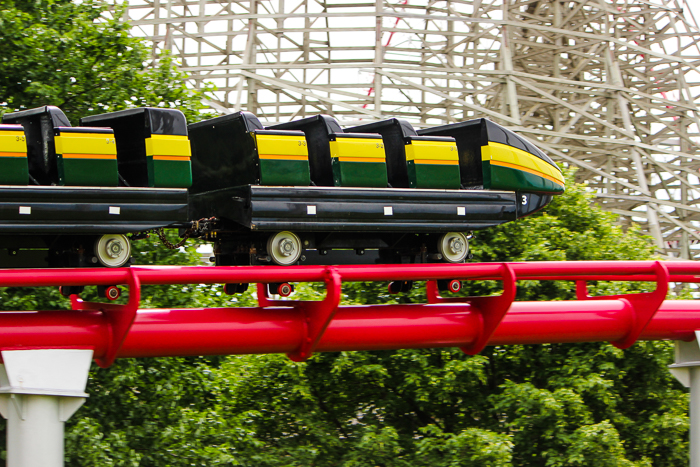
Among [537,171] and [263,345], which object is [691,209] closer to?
[537,171]

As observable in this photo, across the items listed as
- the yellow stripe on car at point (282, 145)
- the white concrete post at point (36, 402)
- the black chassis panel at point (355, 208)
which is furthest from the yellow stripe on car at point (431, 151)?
the white concrete post at point (36, 402)

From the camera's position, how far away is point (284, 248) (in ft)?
23.5

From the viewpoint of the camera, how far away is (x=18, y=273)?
215 inches

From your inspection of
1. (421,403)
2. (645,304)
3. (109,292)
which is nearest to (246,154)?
(109,292)

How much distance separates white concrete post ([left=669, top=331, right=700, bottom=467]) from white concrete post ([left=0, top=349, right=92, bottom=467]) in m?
6.34

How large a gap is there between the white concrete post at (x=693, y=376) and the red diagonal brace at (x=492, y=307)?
2618mm

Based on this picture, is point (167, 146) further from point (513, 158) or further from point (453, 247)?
point (513, 158)

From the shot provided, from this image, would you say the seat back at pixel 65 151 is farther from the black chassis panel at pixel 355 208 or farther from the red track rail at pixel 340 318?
the black chassis panel at pixel 355 208

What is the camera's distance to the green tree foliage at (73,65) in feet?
36.0

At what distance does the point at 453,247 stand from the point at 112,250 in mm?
3408


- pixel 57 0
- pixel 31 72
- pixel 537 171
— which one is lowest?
pixel 537 171

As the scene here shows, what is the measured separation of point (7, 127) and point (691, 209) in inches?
1003

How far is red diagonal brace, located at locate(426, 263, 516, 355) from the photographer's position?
22.9 ft

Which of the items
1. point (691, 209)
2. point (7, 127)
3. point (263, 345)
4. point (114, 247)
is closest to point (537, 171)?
point (263, 345)
